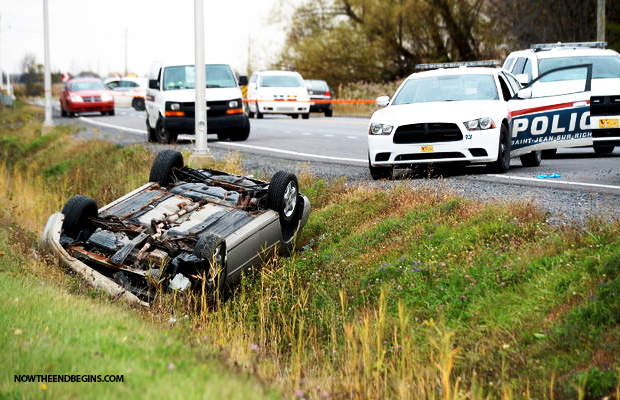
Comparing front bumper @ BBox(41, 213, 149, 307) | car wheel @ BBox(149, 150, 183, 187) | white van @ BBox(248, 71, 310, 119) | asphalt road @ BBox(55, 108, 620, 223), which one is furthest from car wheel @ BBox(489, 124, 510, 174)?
white van @ BBox(248, 71, 310, 119)

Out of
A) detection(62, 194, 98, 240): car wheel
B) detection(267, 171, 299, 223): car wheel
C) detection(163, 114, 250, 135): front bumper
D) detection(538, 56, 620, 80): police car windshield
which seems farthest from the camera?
detection(163, 114, 250, 135): front bumper

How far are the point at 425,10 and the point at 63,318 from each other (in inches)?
1647

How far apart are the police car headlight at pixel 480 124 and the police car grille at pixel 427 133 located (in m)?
0.16

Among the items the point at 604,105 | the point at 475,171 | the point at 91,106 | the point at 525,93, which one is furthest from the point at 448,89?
the point at 91,106

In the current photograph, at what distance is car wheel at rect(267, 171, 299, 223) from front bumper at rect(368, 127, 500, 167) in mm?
2944

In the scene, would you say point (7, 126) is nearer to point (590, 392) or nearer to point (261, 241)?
point (261, 241)

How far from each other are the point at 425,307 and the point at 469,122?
5.39 meters

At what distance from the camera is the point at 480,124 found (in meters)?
13.7

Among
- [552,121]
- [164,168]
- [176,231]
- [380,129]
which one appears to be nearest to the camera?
[176,231]

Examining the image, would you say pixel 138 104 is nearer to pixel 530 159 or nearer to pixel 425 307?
pixel 530 159

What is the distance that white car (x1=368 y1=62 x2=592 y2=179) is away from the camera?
13.7 metres

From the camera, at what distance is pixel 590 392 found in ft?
21.3

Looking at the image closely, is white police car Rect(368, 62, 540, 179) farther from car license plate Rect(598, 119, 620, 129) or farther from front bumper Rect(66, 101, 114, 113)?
front bumper Rect(66, 101, 114, 113)

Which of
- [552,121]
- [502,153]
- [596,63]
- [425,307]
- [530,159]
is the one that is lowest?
[425,307]
